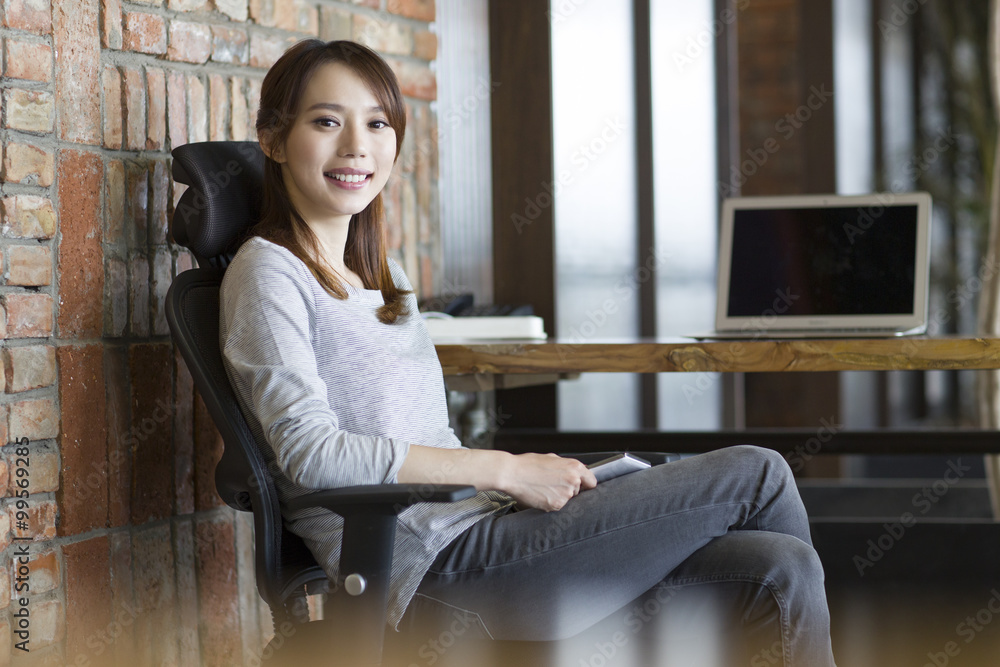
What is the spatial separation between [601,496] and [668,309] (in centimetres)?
240

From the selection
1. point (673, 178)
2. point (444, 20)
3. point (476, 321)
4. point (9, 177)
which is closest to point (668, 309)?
point (673, 178)

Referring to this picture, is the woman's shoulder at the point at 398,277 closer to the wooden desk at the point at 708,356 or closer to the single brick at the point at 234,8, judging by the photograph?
the wooden desk at the point at 708,356

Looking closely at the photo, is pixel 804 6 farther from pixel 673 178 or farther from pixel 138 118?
pixel 138 118

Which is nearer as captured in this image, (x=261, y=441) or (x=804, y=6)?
(x=261, y=441)

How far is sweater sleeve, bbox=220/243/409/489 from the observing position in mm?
1199

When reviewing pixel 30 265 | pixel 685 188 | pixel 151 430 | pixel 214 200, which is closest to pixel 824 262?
pixel 214 200

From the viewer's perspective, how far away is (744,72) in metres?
4.69

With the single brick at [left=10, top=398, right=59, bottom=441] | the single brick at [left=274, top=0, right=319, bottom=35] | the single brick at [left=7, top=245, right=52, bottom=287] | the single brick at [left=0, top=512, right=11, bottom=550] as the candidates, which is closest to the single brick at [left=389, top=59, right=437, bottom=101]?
the single brick at [left=274, top=0, right=319, bottom=35]

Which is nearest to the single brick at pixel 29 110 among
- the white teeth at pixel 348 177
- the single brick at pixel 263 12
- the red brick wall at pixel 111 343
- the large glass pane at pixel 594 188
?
the red brick wall at pixel 111 343

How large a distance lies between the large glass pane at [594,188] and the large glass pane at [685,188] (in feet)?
0.48

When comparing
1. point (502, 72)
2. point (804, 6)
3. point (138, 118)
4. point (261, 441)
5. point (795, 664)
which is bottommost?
point (795, 664)

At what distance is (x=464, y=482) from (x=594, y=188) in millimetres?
2004

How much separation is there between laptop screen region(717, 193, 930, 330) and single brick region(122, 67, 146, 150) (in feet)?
3.92

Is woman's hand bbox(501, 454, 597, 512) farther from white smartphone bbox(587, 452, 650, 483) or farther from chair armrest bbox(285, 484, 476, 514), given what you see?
chair armrest bbox(285, 484, 476, 514)
